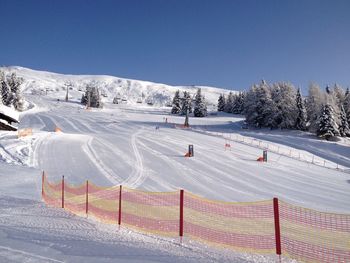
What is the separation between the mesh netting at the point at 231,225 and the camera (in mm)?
10223

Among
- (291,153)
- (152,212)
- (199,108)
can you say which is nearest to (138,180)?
(152,212)

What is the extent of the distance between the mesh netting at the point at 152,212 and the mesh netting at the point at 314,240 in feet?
11.4

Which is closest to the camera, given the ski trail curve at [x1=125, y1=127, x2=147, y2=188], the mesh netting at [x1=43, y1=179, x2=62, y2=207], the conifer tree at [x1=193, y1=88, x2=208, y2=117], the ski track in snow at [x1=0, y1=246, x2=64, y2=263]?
A: the ski track in snow at [x1=0, y1=246, x2=64, y2=263]

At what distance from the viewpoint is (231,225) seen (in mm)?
13609

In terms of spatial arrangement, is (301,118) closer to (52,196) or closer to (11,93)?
(52,196)

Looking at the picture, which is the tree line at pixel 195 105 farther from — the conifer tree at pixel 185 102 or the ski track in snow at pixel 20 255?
the ski track in snow at pixel 20 255

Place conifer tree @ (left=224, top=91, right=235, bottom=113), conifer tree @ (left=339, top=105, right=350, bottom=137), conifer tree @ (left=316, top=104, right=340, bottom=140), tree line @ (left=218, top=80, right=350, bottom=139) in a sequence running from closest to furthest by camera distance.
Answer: conifer tree @ (left=316, top=104, right=340, bottom=140) → conifer tree @ (left=339, top=105, right=350, bottom=137) → tree line @ (left=218, top=80, right=350, bottom=139) → conifer tree @ (left=224, top=91, right=235, bottom=113)

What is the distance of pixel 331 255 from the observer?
9312 mm

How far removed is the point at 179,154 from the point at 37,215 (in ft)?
82.9

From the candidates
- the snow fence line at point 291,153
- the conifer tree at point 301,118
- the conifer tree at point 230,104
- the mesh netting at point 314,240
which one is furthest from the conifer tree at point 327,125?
the conifer tree at point 230,104

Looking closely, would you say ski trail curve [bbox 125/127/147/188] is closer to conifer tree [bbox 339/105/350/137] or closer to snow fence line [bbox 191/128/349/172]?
snow fence line [bbox 191/128/349/172]

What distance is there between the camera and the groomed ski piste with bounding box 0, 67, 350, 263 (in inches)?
316

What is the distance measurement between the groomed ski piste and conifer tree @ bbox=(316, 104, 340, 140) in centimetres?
367

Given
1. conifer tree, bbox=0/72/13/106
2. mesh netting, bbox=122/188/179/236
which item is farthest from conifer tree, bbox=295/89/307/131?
conifer tree, bbox=0/72/13/106
